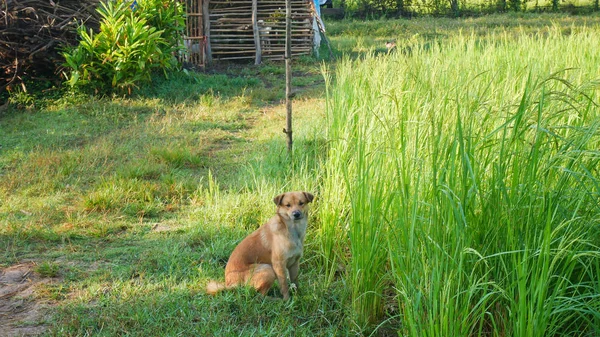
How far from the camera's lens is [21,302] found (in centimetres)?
415

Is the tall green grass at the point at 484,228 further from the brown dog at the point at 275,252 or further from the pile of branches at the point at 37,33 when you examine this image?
the pile of branches at the point at 37,33

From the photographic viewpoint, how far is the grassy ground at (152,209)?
12.6 ft

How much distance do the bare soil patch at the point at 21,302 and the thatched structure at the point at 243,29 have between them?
34.4 feet

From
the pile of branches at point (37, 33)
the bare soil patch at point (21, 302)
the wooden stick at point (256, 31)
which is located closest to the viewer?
the bare soil patch at point (21, 302)

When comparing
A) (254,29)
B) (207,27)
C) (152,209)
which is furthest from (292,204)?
(254,29)

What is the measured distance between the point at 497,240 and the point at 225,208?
2655 millimetres

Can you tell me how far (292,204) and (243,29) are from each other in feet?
39.6

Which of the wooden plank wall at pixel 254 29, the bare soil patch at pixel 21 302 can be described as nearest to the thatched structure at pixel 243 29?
the wooden plank wall at pixel 254 29

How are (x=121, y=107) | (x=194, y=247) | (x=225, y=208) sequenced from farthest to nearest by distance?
(x=121, y=107) → (x=225, y=208) → (x=194, y=247)

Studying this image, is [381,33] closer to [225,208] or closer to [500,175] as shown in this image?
[225,208]

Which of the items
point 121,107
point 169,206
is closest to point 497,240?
point 169,206

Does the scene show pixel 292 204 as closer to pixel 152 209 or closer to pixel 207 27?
pixel 152 209

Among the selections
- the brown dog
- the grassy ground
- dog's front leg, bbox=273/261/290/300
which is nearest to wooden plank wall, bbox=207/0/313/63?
the grassy ground

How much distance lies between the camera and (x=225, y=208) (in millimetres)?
5281
